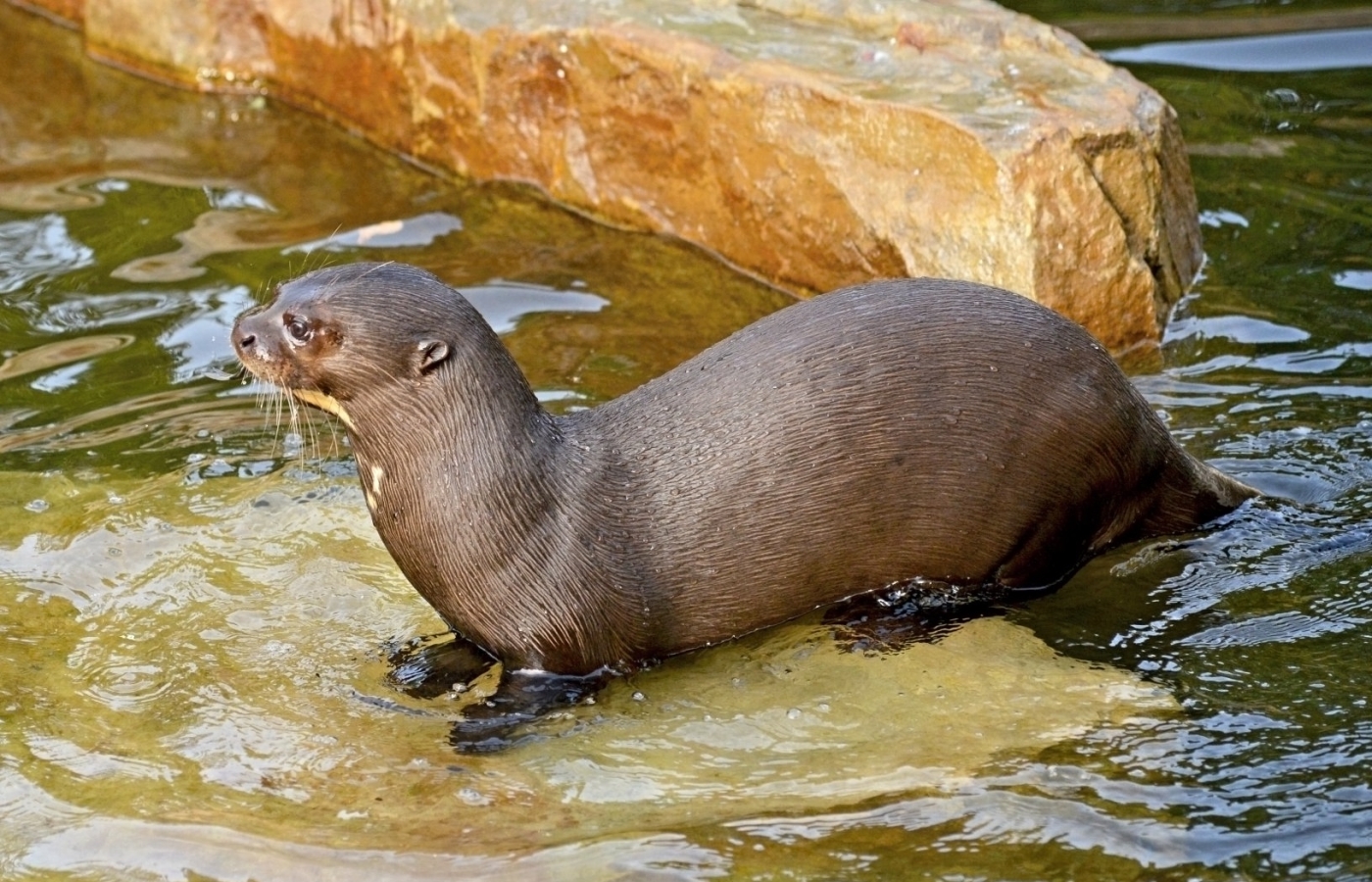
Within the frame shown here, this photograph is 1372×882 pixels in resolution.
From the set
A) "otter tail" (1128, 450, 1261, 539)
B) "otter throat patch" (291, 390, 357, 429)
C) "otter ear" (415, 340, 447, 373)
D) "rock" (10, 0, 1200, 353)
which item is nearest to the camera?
"otter ear" (415, 340, 447, 373)

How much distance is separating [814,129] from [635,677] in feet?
8.81

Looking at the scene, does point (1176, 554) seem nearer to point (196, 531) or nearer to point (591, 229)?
point (196, 531)

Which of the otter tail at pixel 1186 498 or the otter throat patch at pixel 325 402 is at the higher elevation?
the otter throat patch at pixel 325 402

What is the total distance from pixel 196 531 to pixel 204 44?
433cm

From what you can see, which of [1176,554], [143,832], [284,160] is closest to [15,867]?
[143,832]

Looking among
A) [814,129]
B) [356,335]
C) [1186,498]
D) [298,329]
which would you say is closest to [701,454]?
[356,335]

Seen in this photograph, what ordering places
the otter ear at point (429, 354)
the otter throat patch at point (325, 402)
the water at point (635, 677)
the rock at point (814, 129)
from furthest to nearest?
1. the rock at point (814, 129)
2. the otter throat patch at point (325, 402)
3. the otter ear at point (429, 354)
4. the water at point (635, 677)

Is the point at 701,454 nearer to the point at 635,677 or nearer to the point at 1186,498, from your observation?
the point at 635,677

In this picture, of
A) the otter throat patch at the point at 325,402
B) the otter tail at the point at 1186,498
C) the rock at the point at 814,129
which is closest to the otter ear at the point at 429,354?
the otter throat patch at the point at 325,402

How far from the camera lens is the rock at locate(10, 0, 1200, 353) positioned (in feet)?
19.1

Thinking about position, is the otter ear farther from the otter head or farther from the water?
the water

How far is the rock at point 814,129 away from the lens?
19.1 feet

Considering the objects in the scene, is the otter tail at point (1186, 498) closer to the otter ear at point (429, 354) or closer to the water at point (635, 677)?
the water at point (635, 677)

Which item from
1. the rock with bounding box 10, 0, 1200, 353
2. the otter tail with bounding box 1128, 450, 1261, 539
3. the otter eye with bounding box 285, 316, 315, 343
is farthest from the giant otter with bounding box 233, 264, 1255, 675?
the rock with bounding box 10, 0, 1200, 353
